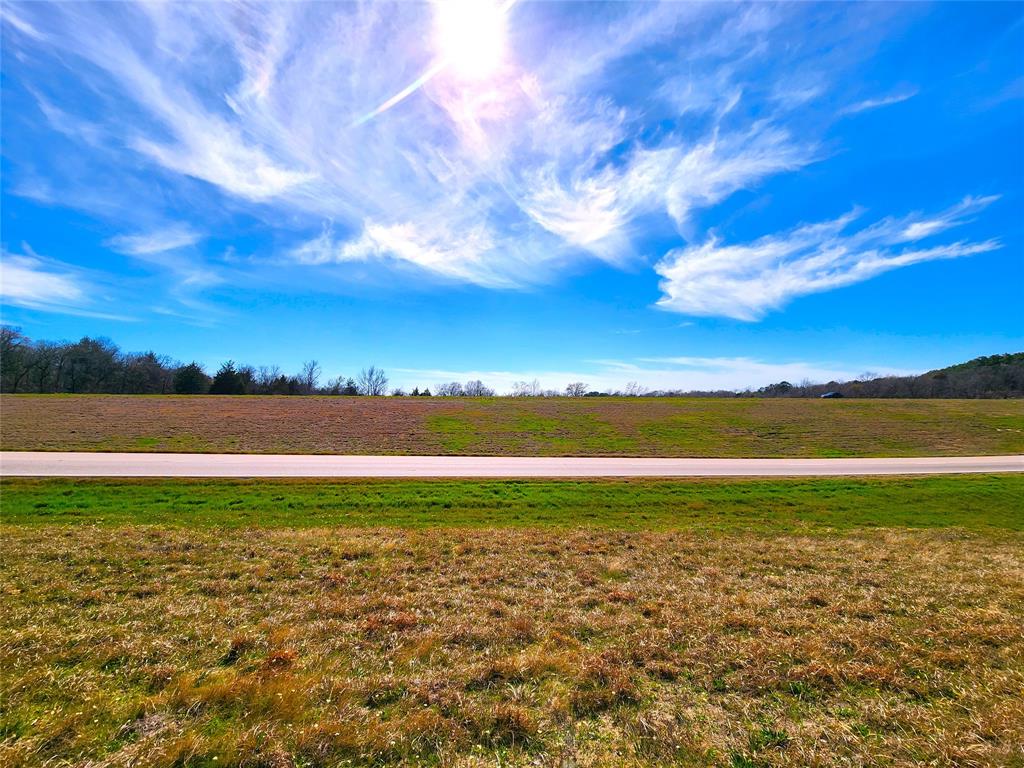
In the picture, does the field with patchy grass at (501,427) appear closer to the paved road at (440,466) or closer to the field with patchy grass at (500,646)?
the paved road at (440,466)

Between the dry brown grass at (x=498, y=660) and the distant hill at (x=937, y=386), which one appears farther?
the distant hill at (x=937, y=386)

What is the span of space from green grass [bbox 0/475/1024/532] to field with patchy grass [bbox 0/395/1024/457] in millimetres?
10695

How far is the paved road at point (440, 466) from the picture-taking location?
18.7 metres

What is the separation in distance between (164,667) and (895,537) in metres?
15.8

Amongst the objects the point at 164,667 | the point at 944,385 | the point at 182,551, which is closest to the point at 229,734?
the point at 164,667

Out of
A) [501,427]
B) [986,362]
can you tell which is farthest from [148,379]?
[986,362]

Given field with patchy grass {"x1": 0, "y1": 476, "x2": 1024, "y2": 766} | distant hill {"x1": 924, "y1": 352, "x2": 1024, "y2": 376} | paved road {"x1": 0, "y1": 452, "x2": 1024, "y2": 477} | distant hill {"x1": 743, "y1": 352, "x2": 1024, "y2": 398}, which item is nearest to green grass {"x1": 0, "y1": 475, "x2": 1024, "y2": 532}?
field with patchy grass {"x1": 0, "y1": 476, "x2": 1024, "y2": 766}

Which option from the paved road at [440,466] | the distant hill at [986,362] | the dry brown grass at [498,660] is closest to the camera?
the dry brown grass at [498,660]

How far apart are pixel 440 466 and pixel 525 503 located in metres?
8.74

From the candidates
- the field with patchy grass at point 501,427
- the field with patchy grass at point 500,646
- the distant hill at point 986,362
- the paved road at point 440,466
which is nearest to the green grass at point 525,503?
the field with patchy grass at point 500,646

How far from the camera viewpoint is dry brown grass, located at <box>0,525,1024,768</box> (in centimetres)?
375

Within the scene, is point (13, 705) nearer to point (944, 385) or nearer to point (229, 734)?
point (229, 734)

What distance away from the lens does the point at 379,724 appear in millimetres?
3949

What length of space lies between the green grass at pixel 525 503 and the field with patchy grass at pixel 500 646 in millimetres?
1113
